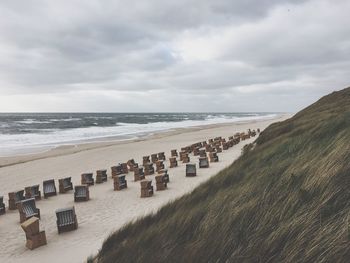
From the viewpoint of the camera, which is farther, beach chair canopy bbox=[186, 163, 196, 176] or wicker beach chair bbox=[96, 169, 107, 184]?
beach chair canopy bbox=[186, 163, 196, 176]

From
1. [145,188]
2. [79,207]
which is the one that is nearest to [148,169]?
[145,188]

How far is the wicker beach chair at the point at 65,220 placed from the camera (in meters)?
8.41

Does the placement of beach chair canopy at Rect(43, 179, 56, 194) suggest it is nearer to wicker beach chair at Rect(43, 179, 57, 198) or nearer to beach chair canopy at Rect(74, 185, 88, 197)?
wicker beach chair at Rect(43, 179, 57, 198)

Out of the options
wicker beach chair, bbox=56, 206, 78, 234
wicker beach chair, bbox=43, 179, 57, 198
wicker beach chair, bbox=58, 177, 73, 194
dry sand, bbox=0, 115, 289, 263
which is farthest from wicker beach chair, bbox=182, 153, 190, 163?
wicker beach chair, bbox=56, 206, 78, 234

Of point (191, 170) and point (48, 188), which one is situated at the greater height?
point (191, 170)

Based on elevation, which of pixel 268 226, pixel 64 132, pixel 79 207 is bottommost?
pixel 79 207

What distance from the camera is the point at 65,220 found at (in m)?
8.50

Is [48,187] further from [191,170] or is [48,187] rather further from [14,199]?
[191,170]

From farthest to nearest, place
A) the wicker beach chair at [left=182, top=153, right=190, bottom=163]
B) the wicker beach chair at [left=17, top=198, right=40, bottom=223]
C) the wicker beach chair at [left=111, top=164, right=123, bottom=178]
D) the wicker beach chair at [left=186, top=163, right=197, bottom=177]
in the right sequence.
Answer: the wicker beach chair at [left=182, top=153, right=190, bottom=163] → the wicker beach chair at [left=111, top=164, right=123, bottom=178] → the wicker beach chair at [left=186, top=163, right=197, bottom=177] → the wicker beach chair at [left=17, top=198, right=40, bottom=223]

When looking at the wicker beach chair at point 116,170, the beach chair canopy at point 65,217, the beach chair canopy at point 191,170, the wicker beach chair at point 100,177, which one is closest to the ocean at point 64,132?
the wicker beach chair at point 116,170

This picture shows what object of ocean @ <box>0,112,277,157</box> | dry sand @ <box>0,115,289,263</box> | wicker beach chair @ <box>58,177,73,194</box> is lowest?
dry sand @ <box>0,115,289,263</box>

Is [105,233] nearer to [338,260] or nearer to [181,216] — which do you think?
[181,216]

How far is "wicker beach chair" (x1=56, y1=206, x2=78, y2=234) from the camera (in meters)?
8.41

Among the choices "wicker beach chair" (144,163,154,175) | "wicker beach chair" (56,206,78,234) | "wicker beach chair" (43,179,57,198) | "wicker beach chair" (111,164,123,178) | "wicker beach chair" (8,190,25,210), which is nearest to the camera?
"wicker beach chair" (56,206,78,234)
